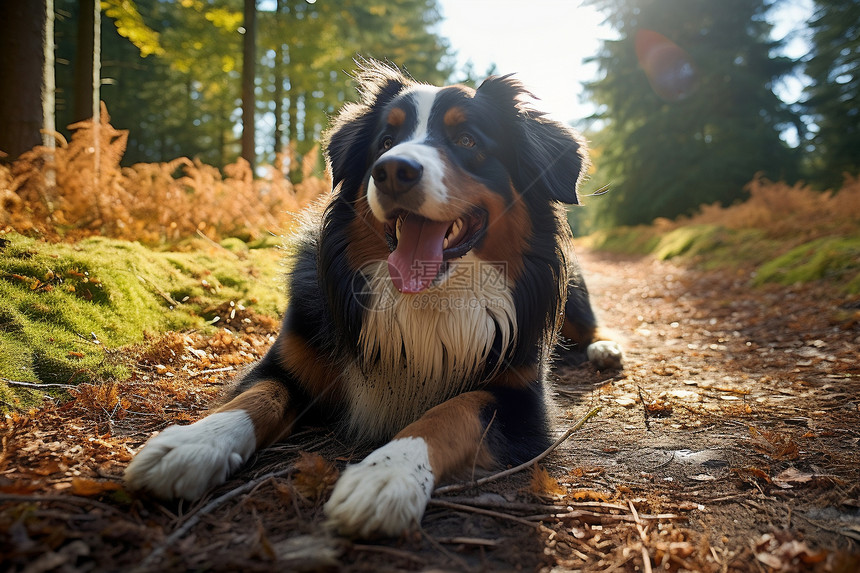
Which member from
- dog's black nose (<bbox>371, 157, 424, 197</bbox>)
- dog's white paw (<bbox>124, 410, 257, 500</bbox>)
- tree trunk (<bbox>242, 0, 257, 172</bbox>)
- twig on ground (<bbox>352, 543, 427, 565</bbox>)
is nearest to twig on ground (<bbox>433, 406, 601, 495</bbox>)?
twig on ground (<bbox>352, 543, 427, 565</bbox>)

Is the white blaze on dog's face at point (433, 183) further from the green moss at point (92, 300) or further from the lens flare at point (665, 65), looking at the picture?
the lens flare at point (665, 65)

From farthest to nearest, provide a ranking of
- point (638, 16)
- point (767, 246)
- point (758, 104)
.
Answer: point (638, 16)
point (758, 104)
point (767, 246)

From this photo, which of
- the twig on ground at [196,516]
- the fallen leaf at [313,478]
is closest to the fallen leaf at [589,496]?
the fallen leaf at [313,478]

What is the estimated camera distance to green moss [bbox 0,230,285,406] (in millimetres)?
2947

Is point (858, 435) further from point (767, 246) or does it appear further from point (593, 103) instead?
point (593, 103)

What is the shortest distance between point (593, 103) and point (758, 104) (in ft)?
21.7

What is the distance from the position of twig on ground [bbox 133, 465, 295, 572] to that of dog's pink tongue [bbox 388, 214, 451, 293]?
3.60ft

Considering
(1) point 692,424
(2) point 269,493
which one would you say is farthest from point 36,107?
(1) point 692,424

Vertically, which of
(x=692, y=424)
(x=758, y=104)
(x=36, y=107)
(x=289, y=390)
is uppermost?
(x=758, y=104)

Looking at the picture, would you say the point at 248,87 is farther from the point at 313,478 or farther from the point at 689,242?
the point at 689,242

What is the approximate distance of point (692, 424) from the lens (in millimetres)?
3061

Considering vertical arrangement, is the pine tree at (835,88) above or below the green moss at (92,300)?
above

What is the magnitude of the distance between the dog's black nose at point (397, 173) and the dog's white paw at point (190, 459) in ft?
4.37

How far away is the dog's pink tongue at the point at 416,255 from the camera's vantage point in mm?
2727
